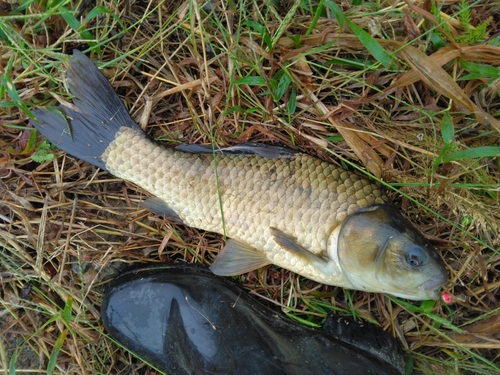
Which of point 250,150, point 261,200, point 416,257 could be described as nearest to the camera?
point 416,257

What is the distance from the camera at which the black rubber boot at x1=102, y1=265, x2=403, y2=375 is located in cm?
203

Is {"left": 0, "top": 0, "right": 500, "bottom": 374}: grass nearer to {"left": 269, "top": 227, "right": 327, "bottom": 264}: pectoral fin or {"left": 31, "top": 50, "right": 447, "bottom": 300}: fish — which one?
{"left": 31, "top": 50, "right": 447, "bottom": 300}: fish

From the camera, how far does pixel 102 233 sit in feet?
7.34

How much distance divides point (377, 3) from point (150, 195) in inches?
58.0

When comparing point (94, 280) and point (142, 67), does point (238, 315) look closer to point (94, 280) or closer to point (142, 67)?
point (94, 280)

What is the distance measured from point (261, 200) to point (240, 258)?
0.32m

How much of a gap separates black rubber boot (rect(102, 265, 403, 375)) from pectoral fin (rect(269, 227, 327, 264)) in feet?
1.48

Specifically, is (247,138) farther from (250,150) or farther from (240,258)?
(240,258)

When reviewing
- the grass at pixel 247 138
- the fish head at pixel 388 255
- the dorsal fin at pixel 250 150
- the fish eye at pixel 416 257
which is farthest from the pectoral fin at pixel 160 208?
the fish eye at pixel 416 257

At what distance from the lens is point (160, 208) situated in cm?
208

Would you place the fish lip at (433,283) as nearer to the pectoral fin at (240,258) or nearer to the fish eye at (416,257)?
the fish eye at (416,257)

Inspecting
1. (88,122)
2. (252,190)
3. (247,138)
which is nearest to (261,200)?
(252,190)

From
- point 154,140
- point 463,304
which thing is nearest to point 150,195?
point 154,140

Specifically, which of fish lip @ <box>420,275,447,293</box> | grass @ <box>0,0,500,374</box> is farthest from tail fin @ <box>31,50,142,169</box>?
fish lip @ <box>420,275,447,293</box>
